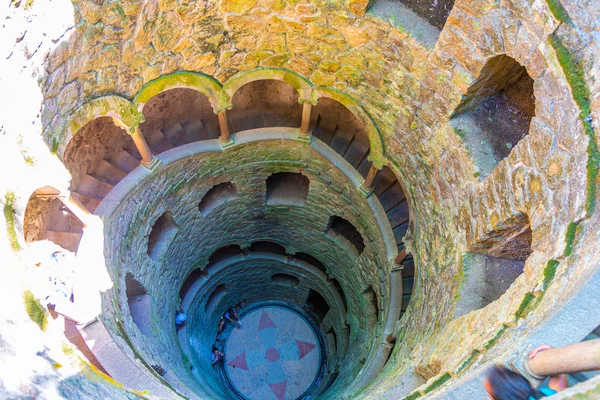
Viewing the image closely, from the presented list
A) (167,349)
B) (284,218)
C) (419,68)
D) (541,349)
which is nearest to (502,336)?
(541,349)

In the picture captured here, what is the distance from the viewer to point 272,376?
605 inches

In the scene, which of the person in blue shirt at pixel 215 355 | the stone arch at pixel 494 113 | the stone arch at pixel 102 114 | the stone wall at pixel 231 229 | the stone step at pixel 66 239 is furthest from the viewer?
the person in blue shirt at pixel 215 355

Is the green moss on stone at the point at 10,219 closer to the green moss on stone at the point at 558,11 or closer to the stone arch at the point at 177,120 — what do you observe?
the stone arch at the point at 177,120

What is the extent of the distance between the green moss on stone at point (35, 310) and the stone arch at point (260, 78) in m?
4.81

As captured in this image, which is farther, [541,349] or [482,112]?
[482,112]

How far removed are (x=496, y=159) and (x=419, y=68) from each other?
1718mm

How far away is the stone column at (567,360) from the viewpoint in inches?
116

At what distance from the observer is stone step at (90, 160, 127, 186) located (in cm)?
867

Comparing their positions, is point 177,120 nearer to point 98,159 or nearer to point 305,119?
point 98,159

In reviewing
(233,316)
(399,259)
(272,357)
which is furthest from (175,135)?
(272,357)

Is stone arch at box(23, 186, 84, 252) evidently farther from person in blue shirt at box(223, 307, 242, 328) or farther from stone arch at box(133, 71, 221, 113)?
person in blue shirt at box(223, 307, 242, 328)

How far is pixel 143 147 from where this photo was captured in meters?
8.12

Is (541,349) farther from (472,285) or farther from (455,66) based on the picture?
(455,66)

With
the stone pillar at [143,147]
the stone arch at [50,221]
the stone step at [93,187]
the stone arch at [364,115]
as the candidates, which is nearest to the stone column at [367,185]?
the stone arch at [364,115]
